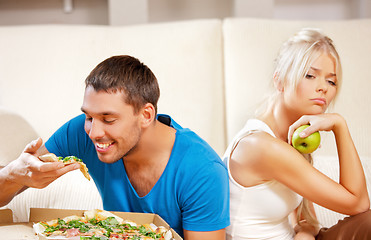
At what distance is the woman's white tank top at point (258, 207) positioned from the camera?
1.34 metres

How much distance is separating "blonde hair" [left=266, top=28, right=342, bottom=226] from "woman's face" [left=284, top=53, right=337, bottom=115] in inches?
0.5

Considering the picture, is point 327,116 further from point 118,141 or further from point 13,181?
point 13,181

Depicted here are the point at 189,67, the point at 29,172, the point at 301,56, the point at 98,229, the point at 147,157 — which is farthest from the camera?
→ the point at 189,67

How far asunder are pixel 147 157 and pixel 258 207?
1.18 feet

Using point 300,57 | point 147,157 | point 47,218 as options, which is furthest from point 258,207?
point 47,218

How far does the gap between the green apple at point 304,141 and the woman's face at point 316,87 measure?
0.13 meters

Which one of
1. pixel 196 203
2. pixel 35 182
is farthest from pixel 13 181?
pixel 196 203

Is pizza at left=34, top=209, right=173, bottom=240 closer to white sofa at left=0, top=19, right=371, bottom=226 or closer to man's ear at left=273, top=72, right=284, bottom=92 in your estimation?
man's ear at left=273, top=72, right=284, bottom=92

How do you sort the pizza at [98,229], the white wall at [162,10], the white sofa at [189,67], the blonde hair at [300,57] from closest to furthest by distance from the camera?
the pizza at [98,229]
the blonde hair at [300,57]
the white sofa at [189,67]
the white wall at [162,10]

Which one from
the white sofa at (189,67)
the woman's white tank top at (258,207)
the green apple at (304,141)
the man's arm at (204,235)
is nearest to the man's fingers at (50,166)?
the man's arm at (204,235)

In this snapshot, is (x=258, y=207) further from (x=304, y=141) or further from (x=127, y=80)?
(x=127, y=80)

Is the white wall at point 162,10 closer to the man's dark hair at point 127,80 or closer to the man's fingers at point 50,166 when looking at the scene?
the man's dark hair at point 127,80

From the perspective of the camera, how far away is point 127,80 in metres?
1.18

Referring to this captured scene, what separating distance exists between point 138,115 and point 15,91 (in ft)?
4.04
